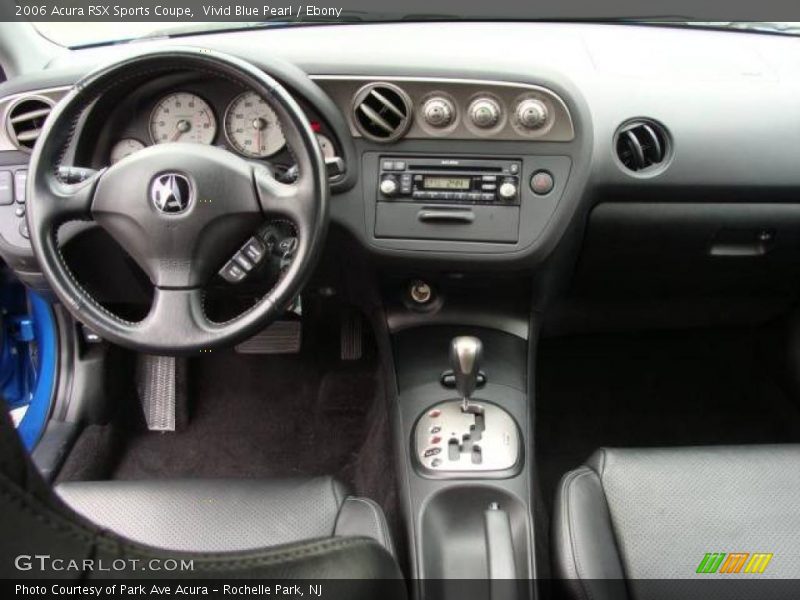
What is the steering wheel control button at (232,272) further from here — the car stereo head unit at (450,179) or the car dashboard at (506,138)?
the car stereo head unit at (450,179)

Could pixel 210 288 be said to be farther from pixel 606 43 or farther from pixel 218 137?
pixel 606 43

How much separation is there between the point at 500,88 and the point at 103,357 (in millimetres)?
1397

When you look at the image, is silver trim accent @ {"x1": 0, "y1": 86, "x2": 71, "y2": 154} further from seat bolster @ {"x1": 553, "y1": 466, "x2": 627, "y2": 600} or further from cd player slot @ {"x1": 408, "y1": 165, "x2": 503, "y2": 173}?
seat bolster @ {"x1": 553, "y1": 466, "x2": 627, "y2": 600}

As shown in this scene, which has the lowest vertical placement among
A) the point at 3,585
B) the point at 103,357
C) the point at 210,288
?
the point at 103,357

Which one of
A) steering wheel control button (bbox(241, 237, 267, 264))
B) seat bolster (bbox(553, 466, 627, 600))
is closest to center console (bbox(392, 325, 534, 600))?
seat bolster (bbox(553, 466, 627, 600))

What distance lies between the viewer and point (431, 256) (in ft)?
5.25

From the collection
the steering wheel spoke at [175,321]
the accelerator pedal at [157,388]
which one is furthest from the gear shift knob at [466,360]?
the accelerator pedal at [157,388]

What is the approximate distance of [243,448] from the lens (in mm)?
2268

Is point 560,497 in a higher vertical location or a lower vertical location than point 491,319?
lower

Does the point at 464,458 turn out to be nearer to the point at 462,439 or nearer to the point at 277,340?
the point at 462,439

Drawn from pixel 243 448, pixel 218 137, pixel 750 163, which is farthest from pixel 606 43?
pixel 243 448

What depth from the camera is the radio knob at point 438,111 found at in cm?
148

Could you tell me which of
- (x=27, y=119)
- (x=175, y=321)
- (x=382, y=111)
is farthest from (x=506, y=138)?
(x=27, y=119)

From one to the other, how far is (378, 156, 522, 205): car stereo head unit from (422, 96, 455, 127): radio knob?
0.08 meters
